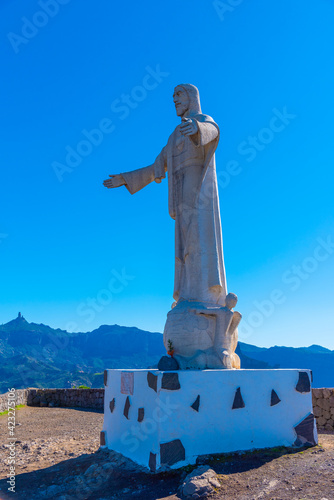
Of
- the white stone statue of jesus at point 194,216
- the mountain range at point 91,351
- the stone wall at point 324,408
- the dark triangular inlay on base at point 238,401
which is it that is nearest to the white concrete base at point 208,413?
the dark triangular inlay on base at point 238,401

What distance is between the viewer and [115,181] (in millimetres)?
7223

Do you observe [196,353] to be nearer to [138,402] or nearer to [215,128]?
[138,402]

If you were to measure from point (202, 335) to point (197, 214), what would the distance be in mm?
1839

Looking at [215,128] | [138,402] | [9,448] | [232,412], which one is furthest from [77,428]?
[215,128]

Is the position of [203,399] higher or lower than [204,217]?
lower

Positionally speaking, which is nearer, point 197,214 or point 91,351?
point 197,214

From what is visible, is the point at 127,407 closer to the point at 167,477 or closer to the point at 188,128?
the point at 167,477

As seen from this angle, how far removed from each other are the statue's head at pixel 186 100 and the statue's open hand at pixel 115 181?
150cm

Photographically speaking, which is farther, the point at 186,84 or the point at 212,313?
the point at 186,84

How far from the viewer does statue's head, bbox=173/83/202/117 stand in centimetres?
663

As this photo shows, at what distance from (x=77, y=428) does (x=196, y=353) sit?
18.7 feet

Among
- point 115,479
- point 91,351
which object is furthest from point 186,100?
point 91,351

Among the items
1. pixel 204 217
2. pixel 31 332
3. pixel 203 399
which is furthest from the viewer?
pixel 31 332

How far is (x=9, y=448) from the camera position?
6895mm
